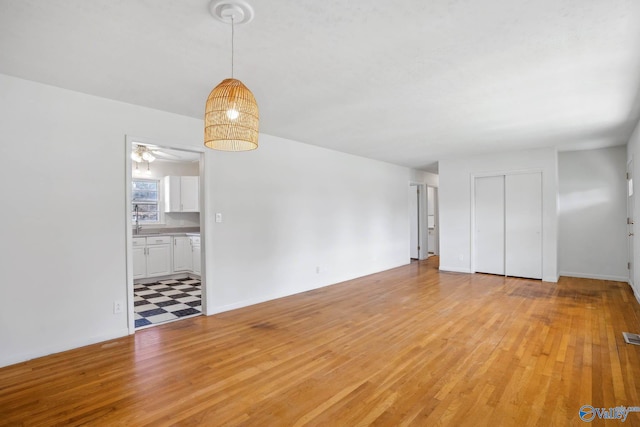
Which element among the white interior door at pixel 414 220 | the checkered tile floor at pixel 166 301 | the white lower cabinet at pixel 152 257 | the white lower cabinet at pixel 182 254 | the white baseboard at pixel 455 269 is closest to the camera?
the checkered tile floor at pixel 166 301

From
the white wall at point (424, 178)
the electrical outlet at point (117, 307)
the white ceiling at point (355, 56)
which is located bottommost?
the electrical outlet at point (117, 307)

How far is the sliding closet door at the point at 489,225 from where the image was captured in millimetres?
6246

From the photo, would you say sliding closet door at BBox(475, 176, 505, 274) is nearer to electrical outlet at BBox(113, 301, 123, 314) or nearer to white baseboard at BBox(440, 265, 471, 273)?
white baseboard at BBox(440, 265, 471, 273)

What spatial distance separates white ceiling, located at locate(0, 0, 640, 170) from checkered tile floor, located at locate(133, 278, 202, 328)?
2.51 metres

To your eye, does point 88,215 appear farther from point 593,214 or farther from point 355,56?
point 593,214

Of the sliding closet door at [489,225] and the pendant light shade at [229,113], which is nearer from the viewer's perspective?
the pendant light shade at [229,113]

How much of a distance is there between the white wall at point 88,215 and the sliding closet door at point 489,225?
4079 mm

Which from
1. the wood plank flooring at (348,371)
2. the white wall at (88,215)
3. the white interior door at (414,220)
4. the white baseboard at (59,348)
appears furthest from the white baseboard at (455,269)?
the white baseboard at (59,348)

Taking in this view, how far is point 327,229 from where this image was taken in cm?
570

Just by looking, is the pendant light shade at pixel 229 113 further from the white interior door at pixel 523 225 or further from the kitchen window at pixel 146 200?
the white interior door at pixel 523 225

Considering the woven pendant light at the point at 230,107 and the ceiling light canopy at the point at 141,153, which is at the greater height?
the ceiling light canopy at the point at 141,153

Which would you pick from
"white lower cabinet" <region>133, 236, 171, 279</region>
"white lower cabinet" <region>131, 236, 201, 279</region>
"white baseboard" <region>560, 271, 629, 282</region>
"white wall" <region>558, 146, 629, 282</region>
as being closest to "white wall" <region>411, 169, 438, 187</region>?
"white wall" <region>558, 146, 629, 282</region>

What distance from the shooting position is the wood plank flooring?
204 cm

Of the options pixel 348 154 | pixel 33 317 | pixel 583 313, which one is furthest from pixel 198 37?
pixel 583 313
